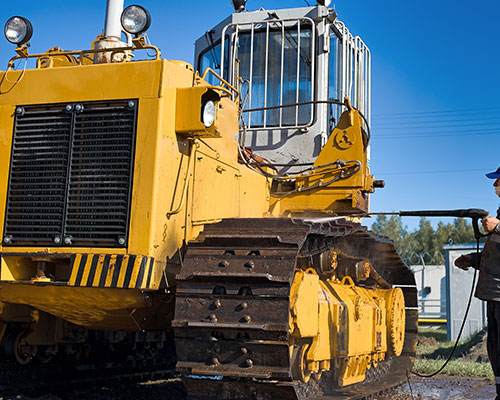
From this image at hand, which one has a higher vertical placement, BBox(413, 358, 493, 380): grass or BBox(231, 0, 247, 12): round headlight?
BBox(231, 0, 247, 12): round headlight

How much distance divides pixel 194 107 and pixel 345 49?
413cm

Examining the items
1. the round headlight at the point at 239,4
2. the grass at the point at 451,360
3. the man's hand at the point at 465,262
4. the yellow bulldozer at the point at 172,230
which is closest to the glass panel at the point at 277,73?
the round headlight at the point at 239,4

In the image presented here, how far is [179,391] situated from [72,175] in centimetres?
351

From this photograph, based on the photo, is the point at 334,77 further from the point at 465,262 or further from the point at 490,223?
the point at 490,223

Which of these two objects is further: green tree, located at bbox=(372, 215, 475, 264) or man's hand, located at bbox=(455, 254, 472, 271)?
green tree, located at bbox=(372, 215, 475, 264)

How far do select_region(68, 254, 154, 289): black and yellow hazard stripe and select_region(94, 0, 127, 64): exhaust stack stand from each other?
1980 mm

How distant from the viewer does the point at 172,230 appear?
5672 millimetres

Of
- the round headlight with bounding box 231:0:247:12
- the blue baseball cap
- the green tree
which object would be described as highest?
the green tree

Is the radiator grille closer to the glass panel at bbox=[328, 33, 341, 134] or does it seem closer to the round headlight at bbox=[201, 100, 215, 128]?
the round headlight at bbox=[201, 100, 215, 128]

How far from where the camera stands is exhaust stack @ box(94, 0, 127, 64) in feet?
21.1

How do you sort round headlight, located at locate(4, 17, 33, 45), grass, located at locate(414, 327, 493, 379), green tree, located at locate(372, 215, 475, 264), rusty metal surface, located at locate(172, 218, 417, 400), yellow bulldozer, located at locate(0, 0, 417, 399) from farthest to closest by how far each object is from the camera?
green tree, located at locate(372, 215, 475, 264) → grass, located at locate(414, 327, 493, 379) → round headlight, located at locate(4, 17, 33, 45) → yellow bulldozer, located at locate(0, 0, 417, 399) → rusty metal surface, located at locate(172, 218, 417, 400)

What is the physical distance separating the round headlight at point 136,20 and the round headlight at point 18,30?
96 cm

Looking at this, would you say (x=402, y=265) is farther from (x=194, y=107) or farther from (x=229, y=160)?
(x=194, y=107)

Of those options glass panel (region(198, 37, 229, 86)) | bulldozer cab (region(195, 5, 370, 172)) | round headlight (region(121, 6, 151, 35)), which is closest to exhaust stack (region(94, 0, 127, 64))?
round headlight (region(121, 6, 151, 35))
